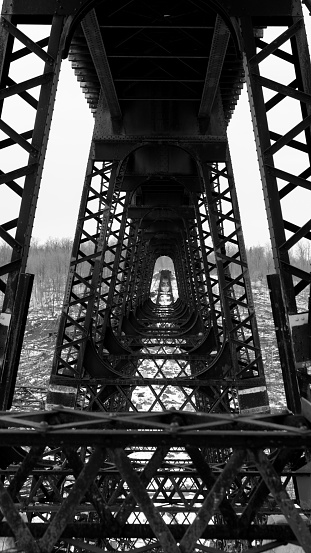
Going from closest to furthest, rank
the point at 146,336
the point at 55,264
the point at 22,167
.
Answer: the point at 22,167, the point at 146,336, the point at 55,264

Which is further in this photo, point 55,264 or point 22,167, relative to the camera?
point 55,264

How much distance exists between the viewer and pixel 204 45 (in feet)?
30.8

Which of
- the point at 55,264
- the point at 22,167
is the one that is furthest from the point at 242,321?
the point at 55,264

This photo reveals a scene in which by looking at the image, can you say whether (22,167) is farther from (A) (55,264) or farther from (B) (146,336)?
(A) (55,264)

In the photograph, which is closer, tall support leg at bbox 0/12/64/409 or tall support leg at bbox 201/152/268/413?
tall support leg at bbox 0/12/64/409

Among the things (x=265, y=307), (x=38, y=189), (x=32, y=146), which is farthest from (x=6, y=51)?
(x=265, y=307)

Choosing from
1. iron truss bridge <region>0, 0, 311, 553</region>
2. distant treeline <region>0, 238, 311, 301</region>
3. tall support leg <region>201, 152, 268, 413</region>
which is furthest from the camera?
distant treeline <region>0, 238, 311, 301</region>

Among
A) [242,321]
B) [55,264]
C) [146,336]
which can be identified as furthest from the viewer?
[55,264]

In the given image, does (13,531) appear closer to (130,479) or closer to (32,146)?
(130,479)

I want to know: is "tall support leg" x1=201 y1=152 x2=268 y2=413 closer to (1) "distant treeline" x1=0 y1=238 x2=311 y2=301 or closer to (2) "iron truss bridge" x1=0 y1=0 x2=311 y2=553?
(2) "iron truss bridge" x1=0 y1=0 x2=311 y2=553

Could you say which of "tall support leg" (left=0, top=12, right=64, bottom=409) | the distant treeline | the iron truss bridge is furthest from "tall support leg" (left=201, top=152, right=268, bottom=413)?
the distant treeline

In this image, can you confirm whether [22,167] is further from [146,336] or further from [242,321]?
[146,336]

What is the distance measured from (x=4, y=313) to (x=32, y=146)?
167 centimetres

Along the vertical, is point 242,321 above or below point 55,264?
below
